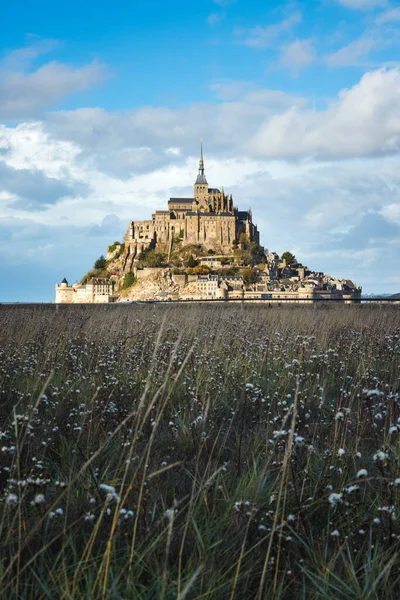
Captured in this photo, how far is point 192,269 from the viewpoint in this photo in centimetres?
10106

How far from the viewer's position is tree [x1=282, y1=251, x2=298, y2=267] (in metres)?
115

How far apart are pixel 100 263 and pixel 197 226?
25.1 m

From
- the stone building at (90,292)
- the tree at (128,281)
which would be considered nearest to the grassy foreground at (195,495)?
the tree at (128,281)

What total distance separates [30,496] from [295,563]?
4.80ft

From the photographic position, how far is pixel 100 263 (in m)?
121

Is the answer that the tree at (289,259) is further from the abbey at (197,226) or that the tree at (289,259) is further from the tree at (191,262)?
the tree at (191,262)

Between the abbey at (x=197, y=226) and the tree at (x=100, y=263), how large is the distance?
8.40 meters

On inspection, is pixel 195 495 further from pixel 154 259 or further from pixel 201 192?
pixel 201 192

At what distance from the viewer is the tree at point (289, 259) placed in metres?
115

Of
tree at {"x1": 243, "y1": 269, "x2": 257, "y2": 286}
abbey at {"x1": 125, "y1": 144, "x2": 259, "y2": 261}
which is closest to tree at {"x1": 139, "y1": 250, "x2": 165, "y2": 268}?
abbey at {"x1": 125, "y1": 144, "x2": 259, "y2": 261}

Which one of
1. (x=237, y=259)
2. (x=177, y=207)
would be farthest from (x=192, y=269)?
(x=177, y=207)

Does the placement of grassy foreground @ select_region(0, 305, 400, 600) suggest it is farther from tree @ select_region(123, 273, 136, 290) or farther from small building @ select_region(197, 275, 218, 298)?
tree @ select_region(123, 273, 136, 290)

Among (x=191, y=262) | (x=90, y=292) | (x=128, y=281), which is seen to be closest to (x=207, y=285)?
(x=191, y=262)

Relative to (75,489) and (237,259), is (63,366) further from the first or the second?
(237,259)
